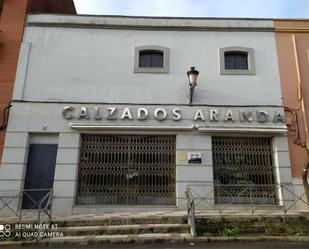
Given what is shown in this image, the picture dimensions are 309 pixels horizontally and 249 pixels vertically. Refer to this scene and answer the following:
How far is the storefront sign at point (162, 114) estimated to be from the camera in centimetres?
1104

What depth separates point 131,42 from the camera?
39.6 ft

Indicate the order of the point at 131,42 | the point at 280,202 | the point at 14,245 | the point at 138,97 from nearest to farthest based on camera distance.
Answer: the point at 14,245 → the point at 280,202 → the point at 138,97 → the point at 131,42

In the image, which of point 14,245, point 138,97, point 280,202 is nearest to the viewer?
point 14,245

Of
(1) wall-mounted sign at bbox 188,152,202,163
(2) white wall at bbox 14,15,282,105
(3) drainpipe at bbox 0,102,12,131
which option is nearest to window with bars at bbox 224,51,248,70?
(2) white wall at bbox 14,15,282,105

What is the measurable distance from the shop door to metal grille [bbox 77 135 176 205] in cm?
98

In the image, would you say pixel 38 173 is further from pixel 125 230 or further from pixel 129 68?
pixel 129 68

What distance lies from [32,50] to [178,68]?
536 cm

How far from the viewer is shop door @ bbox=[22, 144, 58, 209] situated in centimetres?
1046

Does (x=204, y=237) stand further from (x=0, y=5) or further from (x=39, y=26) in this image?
(x=0, y=5)

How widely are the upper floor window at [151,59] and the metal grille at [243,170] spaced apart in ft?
10.7

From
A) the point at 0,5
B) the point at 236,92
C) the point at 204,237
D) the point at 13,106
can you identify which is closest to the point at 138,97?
the point at 236,92

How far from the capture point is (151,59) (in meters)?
12.1

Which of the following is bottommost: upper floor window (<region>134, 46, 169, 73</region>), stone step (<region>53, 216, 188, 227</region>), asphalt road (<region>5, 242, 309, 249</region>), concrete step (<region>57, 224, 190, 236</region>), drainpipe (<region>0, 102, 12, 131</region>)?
asphalt road (<region>5, 242, 309, 249</region>)

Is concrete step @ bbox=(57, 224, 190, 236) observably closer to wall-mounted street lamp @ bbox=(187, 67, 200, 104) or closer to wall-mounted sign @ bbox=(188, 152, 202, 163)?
wall-mounted sign @ bbox=(188, 152, 202, 163)
